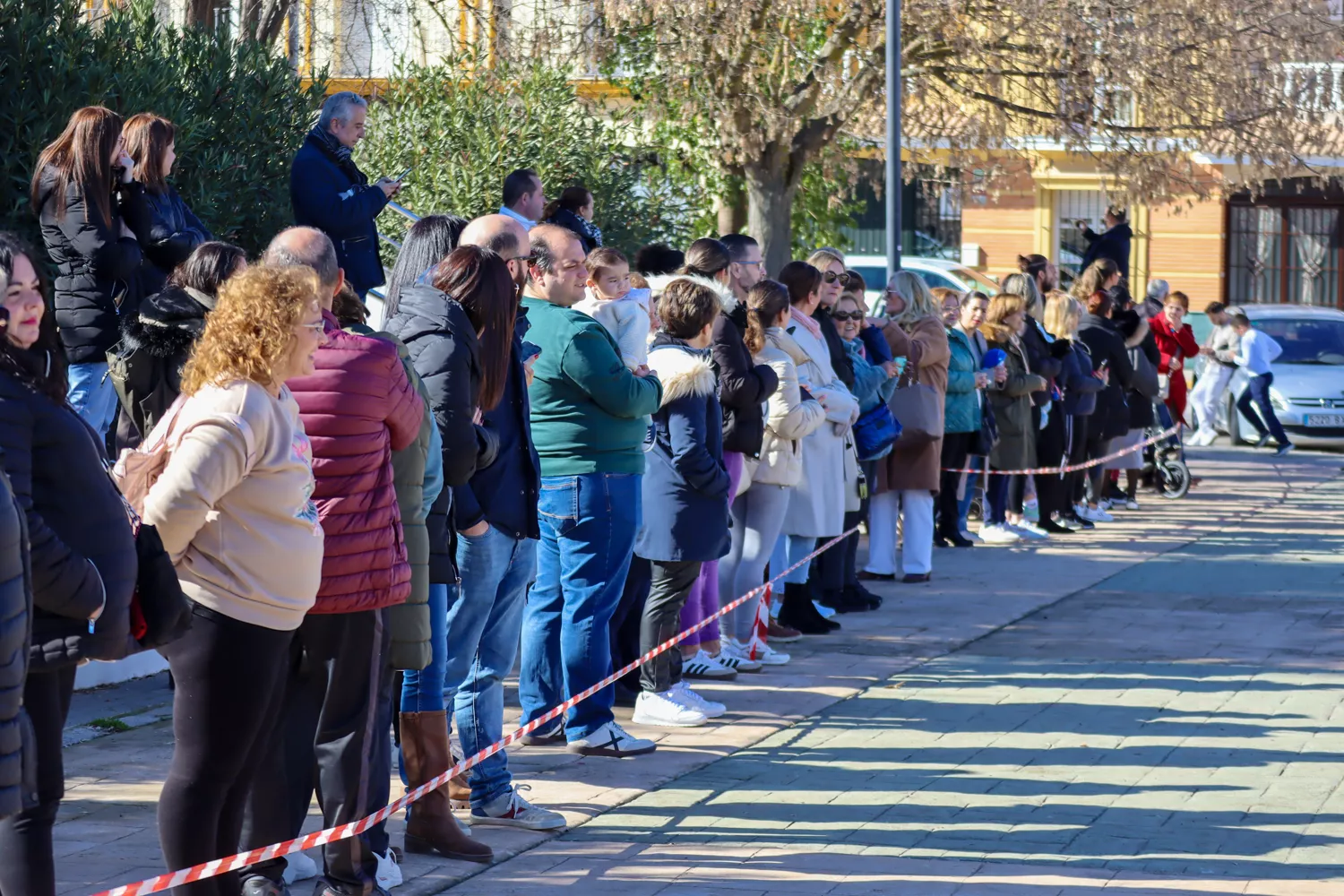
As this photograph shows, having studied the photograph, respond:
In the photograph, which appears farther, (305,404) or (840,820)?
(840,820)

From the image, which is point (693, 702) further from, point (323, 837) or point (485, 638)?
point (323, 837)

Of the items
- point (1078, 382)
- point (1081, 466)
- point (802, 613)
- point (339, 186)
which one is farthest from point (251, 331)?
point (1081, 466)

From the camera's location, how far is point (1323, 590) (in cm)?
1256

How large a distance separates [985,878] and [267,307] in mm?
2958

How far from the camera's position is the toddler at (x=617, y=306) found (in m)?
8.01

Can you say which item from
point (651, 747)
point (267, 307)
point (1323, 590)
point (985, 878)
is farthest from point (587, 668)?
point (1323, 590)

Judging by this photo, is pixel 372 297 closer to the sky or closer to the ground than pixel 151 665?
closer to the sky

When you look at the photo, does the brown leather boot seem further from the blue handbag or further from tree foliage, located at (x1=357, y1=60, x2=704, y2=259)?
tree foliage, located at (x1=357, y1=60, x2=704, y2=259)

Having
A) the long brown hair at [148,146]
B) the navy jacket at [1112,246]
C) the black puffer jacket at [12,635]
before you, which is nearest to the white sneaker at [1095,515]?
the navy jacket at [1112,246]

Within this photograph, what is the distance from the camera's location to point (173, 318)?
5988 millimetres

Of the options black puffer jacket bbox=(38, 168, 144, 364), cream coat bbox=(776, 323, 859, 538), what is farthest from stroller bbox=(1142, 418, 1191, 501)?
black puffer jacket bbox=(38, 168, 144, 364)

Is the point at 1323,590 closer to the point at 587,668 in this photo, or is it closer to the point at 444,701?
the point at 587,668

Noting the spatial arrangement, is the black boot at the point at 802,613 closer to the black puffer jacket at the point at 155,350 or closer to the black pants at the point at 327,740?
the black puffer jacket at the point at 155,350

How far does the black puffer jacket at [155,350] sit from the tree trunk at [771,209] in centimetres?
1071
